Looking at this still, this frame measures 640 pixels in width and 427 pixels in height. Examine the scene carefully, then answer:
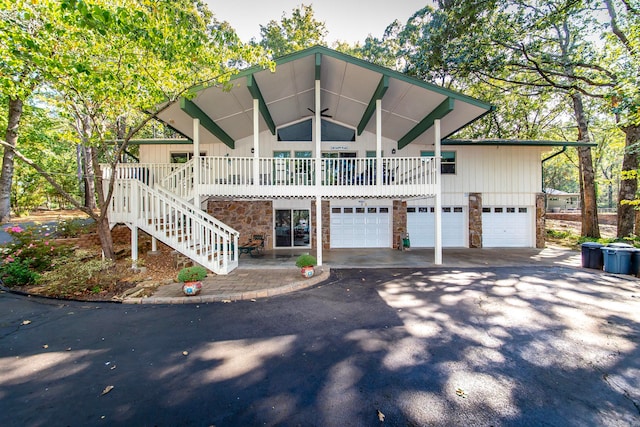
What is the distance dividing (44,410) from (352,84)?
9397mm

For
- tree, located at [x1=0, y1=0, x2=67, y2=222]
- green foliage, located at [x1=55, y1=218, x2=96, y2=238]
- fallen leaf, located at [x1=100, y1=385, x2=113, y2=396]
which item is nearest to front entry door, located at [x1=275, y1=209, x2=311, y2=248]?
green foliage, located at [x1=55, y1=218, x2=96, y2=238]

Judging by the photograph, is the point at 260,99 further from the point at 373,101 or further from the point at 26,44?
the point at 26,44

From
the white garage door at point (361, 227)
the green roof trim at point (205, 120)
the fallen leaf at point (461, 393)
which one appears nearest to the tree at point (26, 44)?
the green roof trim at point (205, 120)

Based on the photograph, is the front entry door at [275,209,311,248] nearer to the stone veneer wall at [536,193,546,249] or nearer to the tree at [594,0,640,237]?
the stone veneer wall at [536,193,546,249]

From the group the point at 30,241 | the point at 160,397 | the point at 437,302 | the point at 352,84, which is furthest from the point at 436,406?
the point at 30,241

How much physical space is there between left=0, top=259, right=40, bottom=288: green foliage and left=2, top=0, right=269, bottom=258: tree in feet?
5.11

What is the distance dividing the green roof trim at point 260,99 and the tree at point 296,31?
11.7m

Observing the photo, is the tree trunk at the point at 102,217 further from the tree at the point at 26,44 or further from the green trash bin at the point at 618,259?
the green trash bin at the point at 618,259

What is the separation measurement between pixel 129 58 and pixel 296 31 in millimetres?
17017

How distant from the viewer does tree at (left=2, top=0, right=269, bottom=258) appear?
16.3ft

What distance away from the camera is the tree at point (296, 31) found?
1909 cm

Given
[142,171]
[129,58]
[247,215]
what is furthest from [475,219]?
[142,171]

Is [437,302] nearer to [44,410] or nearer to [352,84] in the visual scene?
[44,410]

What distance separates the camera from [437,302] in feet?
17.0
